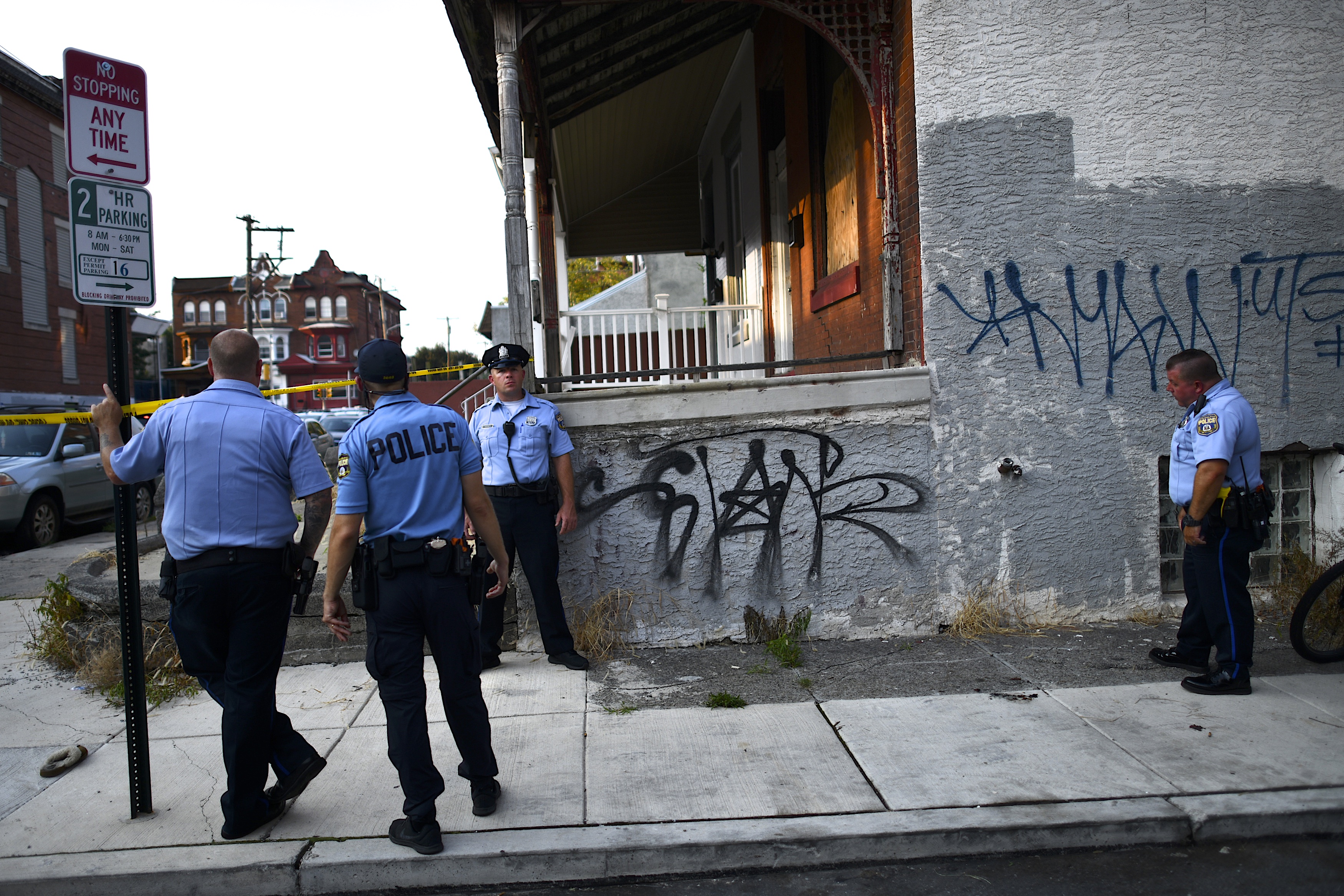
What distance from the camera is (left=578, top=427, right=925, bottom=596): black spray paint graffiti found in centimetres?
574

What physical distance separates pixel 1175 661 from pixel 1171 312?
222 cm

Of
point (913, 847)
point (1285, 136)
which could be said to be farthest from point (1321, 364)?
point (913, 847)

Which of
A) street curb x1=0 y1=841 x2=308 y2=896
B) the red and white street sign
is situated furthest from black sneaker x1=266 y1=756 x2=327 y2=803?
the red and white street sign

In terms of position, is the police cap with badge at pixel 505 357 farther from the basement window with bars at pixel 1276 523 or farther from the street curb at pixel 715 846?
the basement window with bars at pixel 1276 523

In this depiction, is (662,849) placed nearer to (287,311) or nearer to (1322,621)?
(1322,621)

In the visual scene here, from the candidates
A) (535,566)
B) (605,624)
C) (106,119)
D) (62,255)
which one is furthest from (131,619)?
(62,255)

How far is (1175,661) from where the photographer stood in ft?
16.4

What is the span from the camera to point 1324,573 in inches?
201

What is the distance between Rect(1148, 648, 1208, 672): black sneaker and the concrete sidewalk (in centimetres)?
23

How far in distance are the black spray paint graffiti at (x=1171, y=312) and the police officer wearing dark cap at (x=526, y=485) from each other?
265 centimetres

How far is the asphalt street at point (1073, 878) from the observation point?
3.13 meters

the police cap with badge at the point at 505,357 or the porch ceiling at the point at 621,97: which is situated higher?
the porch ceiling at the point at 621,97

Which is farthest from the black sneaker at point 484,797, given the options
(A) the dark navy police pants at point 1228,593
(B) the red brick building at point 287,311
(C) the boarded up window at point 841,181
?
(B) the red brick building at point 287,311

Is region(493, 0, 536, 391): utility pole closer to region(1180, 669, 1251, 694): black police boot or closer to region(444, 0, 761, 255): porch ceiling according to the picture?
region(444, 0, 761, 255): porch ceiling
